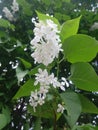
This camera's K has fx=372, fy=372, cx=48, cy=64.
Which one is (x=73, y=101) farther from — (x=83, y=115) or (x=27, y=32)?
(x=27, y=32)

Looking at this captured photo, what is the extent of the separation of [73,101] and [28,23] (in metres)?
1.29

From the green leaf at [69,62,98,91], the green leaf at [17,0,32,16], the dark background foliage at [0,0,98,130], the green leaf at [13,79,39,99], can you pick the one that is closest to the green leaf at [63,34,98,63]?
the green leaf at [69,62,98,91]

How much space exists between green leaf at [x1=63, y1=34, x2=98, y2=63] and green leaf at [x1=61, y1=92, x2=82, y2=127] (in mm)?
113

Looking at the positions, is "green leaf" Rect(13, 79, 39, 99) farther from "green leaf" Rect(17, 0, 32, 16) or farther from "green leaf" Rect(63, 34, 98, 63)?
"green leaf" Rect(17, 0, 32, 16)

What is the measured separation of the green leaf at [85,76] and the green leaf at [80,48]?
2 centimetres

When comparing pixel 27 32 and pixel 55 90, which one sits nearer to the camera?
pixel 55 90

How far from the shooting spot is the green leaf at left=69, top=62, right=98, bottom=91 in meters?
1.07

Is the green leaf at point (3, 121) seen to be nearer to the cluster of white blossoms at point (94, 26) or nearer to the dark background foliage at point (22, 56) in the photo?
the dark background foliage at point (22, 56)

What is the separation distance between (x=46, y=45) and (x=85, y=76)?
0.17 meters

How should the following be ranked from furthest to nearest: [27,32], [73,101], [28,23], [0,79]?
[28,23] < [27,32] < [0,79] < [73,101]

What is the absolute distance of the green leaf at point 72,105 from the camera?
1019 mm

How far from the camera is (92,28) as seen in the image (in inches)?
84.7

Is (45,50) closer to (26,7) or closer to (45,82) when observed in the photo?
(45,82)

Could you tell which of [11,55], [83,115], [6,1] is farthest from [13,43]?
[6,1]
